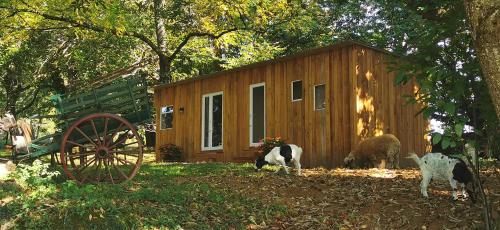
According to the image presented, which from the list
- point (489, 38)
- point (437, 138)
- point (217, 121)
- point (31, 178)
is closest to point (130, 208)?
point (31, 178)

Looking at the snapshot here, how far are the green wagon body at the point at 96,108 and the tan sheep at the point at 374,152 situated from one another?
17.3 feet

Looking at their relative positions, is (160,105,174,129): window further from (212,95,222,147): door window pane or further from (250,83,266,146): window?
(250,83,266,146): window

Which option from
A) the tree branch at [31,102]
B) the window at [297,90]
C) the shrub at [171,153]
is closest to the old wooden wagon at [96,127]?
the window at [297,90]

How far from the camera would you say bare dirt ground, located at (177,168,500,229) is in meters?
6.86

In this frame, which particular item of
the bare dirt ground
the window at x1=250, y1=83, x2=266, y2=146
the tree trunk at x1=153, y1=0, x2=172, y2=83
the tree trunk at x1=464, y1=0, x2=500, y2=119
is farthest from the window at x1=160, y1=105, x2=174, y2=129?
the tree trunk at x1=464, y1=0, x2=500, y2=119

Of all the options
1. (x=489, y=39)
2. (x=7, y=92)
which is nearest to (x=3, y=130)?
(x=489, y=39)

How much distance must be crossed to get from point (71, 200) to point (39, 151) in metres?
2.59

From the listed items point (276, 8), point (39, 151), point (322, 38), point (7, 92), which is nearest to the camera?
point (39, 151)

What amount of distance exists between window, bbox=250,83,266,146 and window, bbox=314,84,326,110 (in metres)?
2.01

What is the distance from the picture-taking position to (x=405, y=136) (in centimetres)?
1435

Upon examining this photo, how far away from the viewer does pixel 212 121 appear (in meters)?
16.9

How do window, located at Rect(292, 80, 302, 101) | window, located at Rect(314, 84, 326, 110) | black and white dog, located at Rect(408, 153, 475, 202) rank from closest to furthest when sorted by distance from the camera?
1. black and white dog, located at Rect(408, 153, 475, 202)
2. window, located at Rect(314, 84, 326, 110)
3. window, located at Rect(292, 80, 302, 101)

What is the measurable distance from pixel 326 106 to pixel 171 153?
6.74 meters

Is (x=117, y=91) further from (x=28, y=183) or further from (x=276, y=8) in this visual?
(x=276, y=8)
